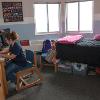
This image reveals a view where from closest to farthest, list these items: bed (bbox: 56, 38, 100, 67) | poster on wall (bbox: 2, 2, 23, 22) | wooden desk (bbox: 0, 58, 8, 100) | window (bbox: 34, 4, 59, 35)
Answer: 1. wooden desk (bbox: 0, 58, 8, 100)
2. bed (bbox: 56, 38, 100, 67)
3. poster on wall (bbox: 2, 2, 23, 22)
4. window (bbox: 34, 4, 59, 35)

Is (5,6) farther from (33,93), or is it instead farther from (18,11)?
(33,93)

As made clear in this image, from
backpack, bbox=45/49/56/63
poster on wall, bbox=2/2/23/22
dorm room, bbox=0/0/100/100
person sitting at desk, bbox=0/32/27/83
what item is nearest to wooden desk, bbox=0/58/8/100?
Result: dorm room, bbox=0/0/100/100

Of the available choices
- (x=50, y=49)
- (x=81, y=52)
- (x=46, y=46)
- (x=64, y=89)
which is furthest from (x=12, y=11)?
(x=64, y=89)

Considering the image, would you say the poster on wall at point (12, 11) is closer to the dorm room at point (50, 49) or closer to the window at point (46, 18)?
the dorm room at point (50, 49)

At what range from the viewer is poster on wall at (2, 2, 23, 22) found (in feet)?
15.6

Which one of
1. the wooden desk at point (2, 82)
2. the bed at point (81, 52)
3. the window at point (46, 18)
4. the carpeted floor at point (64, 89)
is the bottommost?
the carpeted floor at point (64, 89)

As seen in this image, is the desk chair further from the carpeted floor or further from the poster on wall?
the poster on wall

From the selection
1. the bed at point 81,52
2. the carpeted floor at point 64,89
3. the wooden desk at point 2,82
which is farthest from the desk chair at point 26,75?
the bed at point 81,52

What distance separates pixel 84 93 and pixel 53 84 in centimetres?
70

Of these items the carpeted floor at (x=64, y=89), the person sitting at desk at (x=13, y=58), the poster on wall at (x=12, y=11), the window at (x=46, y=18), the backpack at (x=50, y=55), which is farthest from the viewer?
the window at (x=46, y=18)

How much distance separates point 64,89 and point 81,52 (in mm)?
1026

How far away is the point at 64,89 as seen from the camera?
358cm

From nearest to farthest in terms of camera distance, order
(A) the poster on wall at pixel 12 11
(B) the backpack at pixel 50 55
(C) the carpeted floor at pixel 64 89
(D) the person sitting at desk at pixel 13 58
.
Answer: (C) the carpeted floor at pixel 64 89, (D) the person sitting at desk at pixel 13 58, (B) the backpack at pixel 50 55, (A) the poster on wall at pixel 12 11

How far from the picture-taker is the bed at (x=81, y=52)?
4105 millimetres
